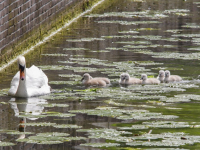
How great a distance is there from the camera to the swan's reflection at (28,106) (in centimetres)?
914

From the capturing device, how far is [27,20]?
15062 mm

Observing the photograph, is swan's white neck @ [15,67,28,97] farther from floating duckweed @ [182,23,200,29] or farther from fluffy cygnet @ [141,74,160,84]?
floating duckweed @ [182,23,200,29]

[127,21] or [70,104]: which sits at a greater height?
[127,21]

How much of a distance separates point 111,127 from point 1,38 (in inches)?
211

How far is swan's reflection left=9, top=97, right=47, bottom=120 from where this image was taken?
9141 mm

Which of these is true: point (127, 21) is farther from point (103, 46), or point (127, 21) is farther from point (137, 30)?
point (103, 46)

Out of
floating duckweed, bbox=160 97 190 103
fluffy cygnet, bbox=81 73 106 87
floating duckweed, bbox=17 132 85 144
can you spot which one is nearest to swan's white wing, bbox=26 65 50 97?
fluffy cygnet, bbox=81 73 106 87

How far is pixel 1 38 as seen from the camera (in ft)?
42.9

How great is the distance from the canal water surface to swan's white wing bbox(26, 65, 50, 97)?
0.46 feet

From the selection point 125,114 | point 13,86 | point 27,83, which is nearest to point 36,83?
point 27,83

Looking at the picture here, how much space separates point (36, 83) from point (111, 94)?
4.17ft

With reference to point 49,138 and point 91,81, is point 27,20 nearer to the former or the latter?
point 91,81

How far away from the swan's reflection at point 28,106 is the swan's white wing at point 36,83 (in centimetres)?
→ 19

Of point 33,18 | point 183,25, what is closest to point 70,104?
point 33,18
